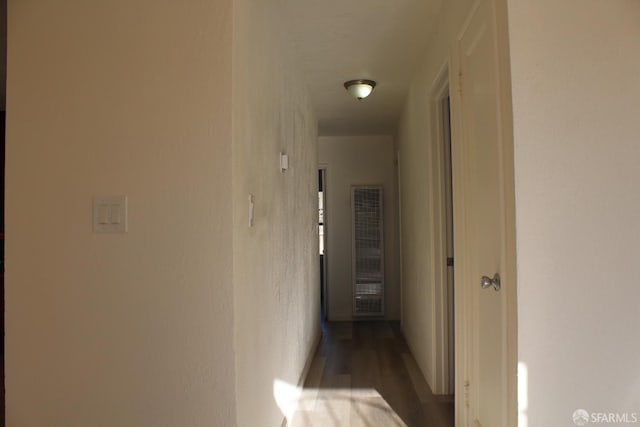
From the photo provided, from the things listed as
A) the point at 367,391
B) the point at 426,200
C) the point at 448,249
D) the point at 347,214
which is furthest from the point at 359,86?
the point at 347,214

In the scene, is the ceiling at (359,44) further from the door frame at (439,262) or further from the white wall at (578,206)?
the white wall at (578,206)

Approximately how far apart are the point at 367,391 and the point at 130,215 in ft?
7.32

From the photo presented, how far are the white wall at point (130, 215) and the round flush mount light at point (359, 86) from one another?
2.39 meters

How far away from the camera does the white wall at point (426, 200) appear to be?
9.28 feet

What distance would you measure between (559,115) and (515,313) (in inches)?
25.4

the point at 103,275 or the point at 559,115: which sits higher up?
the point at 559,115

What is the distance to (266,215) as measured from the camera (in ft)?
6.97

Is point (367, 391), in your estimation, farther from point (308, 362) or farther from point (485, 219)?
point (485, 219)

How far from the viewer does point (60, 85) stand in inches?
63.1

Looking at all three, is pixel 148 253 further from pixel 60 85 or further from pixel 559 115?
pixel 559 115

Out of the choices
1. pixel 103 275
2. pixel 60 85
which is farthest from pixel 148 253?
pixel 60 85

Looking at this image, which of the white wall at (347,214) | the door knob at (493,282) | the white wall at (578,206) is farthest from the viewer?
the white wall at (347,214)

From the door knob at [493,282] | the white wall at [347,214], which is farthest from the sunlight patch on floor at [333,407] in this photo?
the white wall at [347,214]

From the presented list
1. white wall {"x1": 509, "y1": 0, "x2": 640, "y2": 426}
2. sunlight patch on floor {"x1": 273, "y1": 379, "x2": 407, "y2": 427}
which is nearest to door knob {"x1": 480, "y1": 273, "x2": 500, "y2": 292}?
white wall {"x1": 509, "y1": 0, "x2": 640, "y2": 426}
